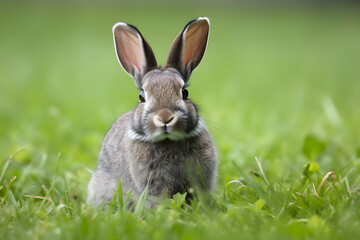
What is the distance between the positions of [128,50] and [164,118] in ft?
3.26

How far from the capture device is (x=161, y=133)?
3402 millimetres

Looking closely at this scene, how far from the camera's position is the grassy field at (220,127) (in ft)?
9.78

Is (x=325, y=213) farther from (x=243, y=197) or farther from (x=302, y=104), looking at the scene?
(x=302, y=104)

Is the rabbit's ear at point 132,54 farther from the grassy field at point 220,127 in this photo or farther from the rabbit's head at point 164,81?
the grassy field at point 220,127

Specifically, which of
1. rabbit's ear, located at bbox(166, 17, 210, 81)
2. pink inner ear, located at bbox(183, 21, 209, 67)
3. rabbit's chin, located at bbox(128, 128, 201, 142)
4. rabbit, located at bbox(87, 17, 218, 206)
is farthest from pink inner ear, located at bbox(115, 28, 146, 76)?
rabbit's chin, located at bbox(128, 128, 201, 142)

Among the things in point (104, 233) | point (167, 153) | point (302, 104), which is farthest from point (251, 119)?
point (104, 233)

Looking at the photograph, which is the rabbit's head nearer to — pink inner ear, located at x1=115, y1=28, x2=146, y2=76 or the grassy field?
pink inner ear, located at x1=115, y1=28, x2=146, y2=76

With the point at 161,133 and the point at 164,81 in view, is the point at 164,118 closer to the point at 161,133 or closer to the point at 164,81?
the point at 161,133

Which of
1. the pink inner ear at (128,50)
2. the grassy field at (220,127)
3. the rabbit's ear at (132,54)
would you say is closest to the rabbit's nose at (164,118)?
the grassy field at (220,127)

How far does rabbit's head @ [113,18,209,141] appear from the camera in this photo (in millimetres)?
3425

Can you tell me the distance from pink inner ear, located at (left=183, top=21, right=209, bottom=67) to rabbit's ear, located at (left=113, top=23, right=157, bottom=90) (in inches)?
11.1

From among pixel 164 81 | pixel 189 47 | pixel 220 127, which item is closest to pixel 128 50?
pixel 189 47

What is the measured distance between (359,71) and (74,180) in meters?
7.00

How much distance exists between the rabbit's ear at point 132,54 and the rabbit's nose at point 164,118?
664 mm
